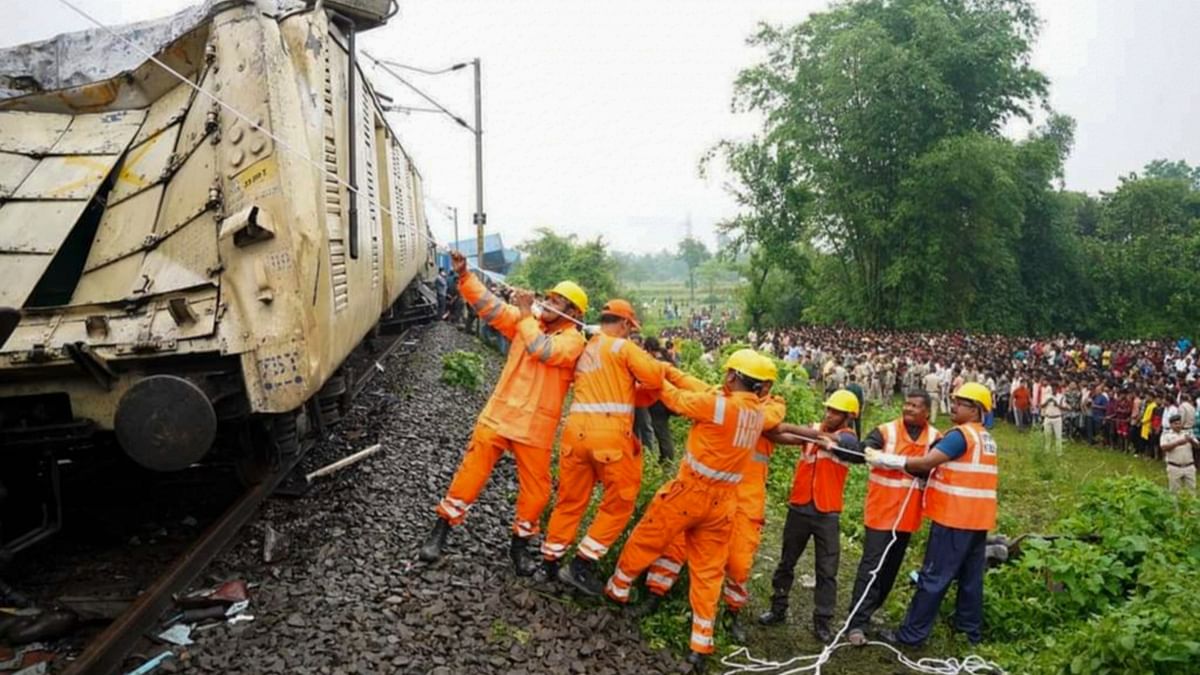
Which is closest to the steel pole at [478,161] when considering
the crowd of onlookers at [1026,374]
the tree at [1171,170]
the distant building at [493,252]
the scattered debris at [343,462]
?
the crowd of onlookers at [1026,374]

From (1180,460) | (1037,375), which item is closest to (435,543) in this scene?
(1180,460)

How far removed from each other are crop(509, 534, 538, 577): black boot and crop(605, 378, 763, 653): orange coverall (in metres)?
0.54

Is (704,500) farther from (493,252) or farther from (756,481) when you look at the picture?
(493,252)

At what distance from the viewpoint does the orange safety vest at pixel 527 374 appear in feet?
15.5

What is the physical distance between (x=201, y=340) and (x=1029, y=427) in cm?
1676

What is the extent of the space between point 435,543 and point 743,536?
1.76 m

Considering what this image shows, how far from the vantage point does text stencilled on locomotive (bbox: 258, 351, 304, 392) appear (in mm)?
4133

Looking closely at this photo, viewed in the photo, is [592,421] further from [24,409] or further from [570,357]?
[24,409]

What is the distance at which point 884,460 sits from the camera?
4957 mm

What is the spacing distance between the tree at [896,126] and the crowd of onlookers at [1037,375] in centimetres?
463

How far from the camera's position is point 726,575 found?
5031 mm

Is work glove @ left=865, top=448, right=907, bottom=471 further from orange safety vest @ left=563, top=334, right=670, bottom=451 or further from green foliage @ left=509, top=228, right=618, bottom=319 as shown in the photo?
green foliage @ left=509, top=228, right=618, bottom=319

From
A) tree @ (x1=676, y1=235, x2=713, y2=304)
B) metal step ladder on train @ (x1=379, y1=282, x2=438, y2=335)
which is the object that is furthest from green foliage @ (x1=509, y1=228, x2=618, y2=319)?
tree @ (x1=676, y1=235, x2=713, y2=304)

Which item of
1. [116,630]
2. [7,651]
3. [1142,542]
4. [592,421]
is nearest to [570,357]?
[592,421]
